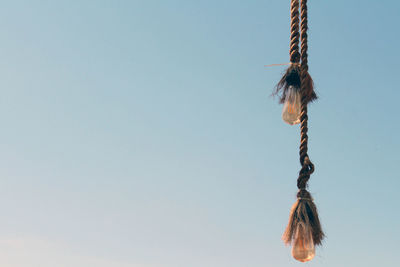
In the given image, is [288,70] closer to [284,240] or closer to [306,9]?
[306,9]

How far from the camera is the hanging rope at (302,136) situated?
7348 mm

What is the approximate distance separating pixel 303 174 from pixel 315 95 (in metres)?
1.09

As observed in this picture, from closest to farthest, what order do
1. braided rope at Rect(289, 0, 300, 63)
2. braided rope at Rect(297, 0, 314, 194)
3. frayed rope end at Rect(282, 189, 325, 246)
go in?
braided rope at Rect(297, 0, 314, 194) < frayed rope end at Rect(282, 189, 325, 246) < braided rope at Rect(289, 0, 300, 63)

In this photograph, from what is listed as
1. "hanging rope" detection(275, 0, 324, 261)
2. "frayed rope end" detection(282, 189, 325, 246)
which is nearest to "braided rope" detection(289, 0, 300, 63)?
"hanging rope" detection(275, 0, 324, 261)

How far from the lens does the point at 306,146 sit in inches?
288

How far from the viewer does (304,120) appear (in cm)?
747

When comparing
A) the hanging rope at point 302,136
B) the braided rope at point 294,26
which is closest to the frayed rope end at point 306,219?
the hanging rope at point 302,136

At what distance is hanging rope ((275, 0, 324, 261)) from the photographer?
24.1ft

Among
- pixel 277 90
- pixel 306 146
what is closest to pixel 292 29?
pixel 277 90

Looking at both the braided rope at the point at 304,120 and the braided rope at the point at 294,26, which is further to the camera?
the braided rope at the point at 294,26

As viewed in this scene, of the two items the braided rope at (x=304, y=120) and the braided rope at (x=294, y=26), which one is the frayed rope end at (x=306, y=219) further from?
the braided rope at (x=294, y=26)

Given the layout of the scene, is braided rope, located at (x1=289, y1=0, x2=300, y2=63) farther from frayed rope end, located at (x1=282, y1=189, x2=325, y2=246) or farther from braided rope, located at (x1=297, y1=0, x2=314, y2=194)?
frayed rope end, located at (x1=282, y1=189, x2=325, y2=246)

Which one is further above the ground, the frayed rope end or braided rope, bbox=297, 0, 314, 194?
braided rope, bbox=297, 0, 314, 194

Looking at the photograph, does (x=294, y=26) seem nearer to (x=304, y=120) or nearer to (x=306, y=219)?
(x=304, y=120)
